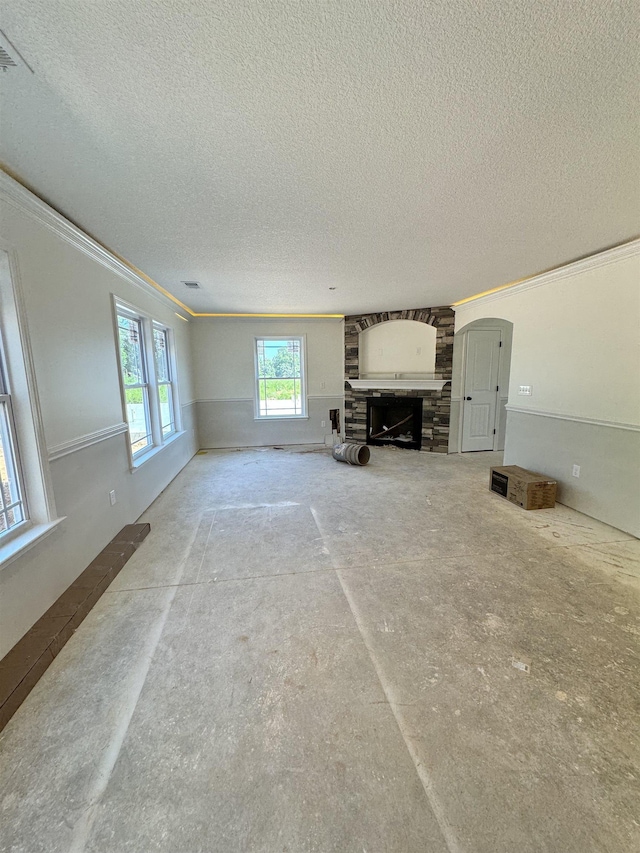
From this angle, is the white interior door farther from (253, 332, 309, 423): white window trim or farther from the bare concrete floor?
the bare concrete floor

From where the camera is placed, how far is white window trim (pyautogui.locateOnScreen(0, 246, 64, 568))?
1.76 meters

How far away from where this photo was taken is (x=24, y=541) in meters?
1.76

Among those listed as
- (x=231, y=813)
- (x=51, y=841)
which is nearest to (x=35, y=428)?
(x=51, y=841)

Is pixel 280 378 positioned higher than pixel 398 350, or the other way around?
pixel 398 350

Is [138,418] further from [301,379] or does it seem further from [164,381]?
[301,379]

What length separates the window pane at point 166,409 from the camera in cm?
444

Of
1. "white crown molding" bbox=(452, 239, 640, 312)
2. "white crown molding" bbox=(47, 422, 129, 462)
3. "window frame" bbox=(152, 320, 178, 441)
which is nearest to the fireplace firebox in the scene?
"white crown molding" bbox=(452, 239, 640, 312)

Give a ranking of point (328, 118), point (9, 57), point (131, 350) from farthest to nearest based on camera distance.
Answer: point (131, 350) < point (328, 118) < point (9, 57)

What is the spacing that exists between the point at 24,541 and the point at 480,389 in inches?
230

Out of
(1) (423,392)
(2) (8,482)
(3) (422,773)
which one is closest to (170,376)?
(2) (8,482)

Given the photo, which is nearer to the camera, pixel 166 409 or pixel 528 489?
pixel 528 489

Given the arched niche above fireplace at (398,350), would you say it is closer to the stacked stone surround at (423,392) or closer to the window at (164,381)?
the stacked stone surround at (423,392)

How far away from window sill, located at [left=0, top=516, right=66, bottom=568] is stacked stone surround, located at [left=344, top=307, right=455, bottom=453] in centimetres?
500

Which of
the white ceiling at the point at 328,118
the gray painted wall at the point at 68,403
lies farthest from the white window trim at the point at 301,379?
the white ceiling at the point at 328,118
